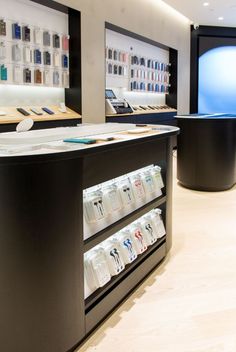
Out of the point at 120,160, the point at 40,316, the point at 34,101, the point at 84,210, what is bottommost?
the point at 40,316

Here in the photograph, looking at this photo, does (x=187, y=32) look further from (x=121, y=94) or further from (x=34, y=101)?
(x=34, y=101)

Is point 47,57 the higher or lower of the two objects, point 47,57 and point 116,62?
the lower

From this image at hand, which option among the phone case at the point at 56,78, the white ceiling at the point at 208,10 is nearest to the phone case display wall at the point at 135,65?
the white ceiling at the point at 208,10

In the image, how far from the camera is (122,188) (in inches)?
92.4

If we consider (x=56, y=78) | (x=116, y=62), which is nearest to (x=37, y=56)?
(x=56, y=78)

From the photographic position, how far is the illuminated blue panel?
34.6ft

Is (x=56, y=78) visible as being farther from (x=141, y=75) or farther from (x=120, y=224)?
(x=120, y=224)

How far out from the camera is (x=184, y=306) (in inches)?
94.1

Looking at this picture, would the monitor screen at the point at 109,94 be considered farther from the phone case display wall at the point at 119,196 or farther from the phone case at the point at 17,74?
the phone case display wall at the point at 119,196

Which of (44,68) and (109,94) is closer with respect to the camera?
(44,68)

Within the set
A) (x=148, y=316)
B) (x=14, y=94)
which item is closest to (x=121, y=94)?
(x=14, y=94)

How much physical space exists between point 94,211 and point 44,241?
43 cm

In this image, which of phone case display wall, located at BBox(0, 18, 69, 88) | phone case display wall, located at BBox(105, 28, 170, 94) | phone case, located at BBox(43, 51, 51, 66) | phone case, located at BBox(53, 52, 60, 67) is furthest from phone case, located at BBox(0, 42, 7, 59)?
phone case display wall, located at BBox(105, 28, 170, 94)

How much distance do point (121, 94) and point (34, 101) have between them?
8.62 feet
